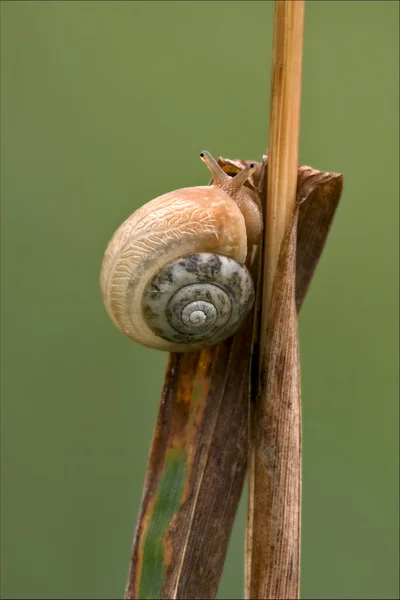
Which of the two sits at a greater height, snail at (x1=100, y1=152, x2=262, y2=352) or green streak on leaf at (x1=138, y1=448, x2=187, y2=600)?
snail at (x1=100, y1=152, x2=262, y2=352)

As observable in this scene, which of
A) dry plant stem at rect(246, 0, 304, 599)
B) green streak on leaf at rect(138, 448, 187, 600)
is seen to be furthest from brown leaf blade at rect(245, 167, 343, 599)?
green streak on leaf at rect(138, 448, 187, 600)

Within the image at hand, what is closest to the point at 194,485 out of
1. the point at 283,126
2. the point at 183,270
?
the point at 183,270

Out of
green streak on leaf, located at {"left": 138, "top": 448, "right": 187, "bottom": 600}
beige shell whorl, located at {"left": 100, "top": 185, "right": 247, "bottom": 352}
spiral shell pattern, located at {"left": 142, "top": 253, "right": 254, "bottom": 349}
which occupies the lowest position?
green streak on leaf, located at {"left": 138, "top": 448, "right": 187, "bottom": 600}

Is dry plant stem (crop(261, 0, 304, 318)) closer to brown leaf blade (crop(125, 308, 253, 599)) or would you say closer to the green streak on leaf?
brown leaf blade (crop(125, 308, 253, 599))

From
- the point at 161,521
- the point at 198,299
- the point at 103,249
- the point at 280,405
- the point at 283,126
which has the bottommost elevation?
the point at 161,521

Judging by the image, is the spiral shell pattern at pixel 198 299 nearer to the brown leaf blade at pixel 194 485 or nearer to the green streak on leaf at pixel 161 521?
the brown leaf blade at pixel 194 485

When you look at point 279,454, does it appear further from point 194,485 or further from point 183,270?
point 183,270
